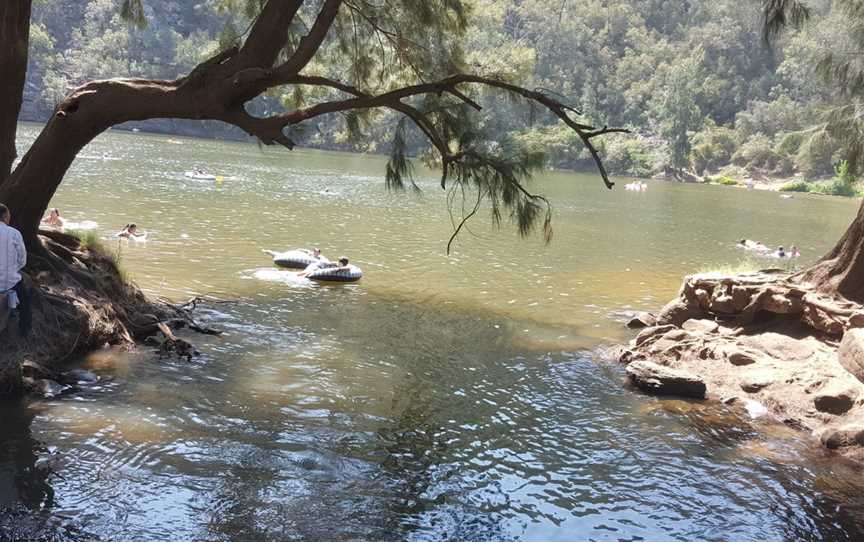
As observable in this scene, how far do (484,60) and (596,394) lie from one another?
4.82m

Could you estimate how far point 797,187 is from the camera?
230 feet

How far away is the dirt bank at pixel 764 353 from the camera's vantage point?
9977 mm

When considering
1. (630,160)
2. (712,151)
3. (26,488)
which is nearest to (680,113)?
(712,151)

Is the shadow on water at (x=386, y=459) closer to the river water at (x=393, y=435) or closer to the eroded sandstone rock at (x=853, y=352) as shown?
the river water at (x=393, y=435)

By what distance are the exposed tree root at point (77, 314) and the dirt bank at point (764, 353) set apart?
705 cm

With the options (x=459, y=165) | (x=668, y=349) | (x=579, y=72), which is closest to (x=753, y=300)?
(x=668, y=349)

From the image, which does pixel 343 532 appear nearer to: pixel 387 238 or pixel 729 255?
pixel 387 238

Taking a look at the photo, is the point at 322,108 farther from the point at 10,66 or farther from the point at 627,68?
the point at 627,68

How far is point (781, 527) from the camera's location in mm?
7160

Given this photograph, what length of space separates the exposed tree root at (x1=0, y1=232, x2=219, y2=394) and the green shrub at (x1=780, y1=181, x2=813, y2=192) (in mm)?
68808

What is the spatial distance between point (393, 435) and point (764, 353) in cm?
641

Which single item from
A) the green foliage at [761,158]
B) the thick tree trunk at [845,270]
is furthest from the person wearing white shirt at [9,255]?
the green foliage at [761,158]

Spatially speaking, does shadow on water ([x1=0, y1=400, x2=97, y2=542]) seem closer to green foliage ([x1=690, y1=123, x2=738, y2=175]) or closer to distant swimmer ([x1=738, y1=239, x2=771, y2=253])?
distant swimmer ([x1=738, y1=239, x2=771, y2=253])

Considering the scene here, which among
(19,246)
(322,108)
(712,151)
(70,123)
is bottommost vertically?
(19,246)
